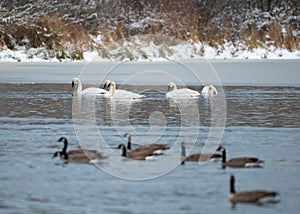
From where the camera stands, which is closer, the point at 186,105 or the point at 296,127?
the point at 296,127

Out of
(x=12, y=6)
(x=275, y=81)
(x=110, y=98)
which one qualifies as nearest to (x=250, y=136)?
(x=110, y=98)

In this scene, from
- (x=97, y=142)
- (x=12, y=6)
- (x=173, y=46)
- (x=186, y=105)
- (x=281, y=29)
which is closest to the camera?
(x=97, y=142)

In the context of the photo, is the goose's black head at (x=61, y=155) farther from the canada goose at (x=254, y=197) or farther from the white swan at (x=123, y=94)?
the white swan at (x=123, y=94)

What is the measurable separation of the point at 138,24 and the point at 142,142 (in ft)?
93.7

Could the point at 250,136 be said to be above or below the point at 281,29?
below

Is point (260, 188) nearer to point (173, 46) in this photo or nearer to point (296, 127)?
point (296, 127)

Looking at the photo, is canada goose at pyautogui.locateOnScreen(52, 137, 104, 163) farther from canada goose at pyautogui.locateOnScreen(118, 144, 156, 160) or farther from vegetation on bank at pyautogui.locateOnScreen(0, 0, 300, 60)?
vegetation on bank at pyautogui.locateOnScreen(0, 0, 300, 60)

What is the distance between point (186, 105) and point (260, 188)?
25.3 ft

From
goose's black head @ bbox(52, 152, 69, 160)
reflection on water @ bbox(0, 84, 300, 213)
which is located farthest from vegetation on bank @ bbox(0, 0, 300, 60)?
goose's black head @ bbox(52, 152, 69, 160)

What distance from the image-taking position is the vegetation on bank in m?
29.8

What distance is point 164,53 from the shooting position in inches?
1113

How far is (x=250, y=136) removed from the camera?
1069 centimetres

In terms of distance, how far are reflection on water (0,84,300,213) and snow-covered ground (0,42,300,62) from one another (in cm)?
1078

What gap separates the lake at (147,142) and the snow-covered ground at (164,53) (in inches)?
286
